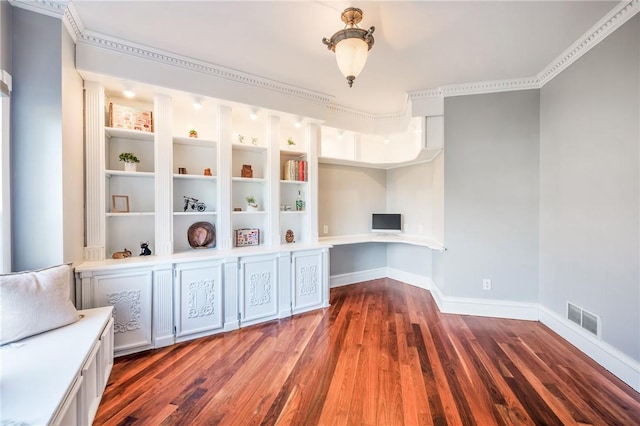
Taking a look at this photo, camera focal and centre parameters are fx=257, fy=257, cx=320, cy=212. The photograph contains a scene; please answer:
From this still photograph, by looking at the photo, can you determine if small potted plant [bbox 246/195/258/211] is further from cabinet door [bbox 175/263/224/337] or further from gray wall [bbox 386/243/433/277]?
gray wall [bbox 386/243/433/277]

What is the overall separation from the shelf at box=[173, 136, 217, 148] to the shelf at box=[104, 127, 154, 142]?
0.24m

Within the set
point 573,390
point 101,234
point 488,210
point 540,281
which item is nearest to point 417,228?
point 488,210

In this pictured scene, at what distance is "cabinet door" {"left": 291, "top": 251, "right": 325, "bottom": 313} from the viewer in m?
3.23

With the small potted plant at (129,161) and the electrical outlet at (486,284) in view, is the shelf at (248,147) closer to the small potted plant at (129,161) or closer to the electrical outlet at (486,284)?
the small potted plant at (129,161)

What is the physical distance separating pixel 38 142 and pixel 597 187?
4.52 m

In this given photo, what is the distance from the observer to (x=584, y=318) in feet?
7.88

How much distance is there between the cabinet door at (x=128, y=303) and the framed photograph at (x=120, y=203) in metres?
0.75

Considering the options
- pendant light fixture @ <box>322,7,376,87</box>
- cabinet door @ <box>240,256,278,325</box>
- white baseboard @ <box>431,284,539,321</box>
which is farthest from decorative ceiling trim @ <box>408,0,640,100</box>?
cabinet door @ <box>240,256,278,325</box>

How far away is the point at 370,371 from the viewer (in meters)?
2.10

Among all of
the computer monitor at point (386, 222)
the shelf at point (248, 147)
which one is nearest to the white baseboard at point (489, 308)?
the computer monitor at point (386, 222)

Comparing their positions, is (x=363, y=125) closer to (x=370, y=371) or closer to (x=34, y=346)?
(x=370, y=371)

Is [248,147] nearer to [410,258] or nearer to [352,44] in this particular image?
[352,44]

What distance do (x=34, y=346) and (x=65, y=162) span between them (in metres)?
1.30

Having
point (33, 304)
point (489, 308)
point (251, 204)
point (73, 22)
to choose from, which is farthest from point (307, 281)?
point (73, 22)
